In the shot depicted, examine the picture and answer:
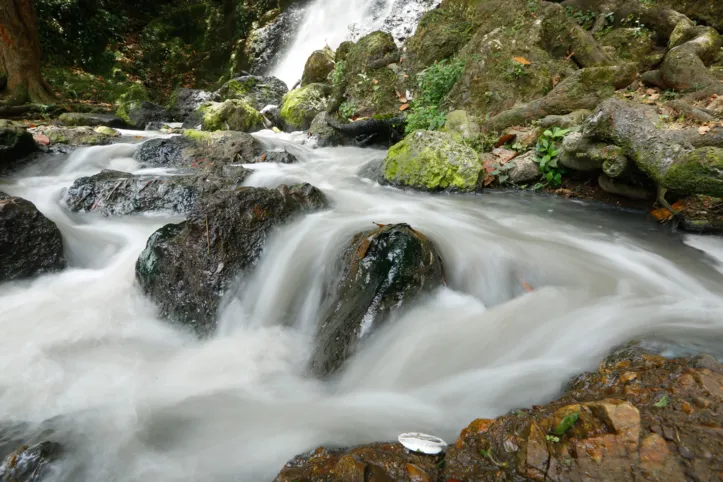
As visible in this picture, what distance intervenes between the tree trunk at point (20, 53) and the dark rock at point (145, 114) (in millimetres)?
2164

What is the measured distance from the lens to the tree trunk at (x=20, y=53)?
987 centimetres

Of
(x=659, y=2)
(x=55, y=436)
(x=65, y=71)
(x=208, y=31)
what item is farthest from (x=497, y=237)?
(x=208, y=31)

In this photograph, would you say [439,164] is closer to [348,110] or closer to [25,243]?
[348,110]

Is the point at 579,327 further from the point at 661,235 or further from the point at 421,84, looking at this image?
the point at 421,84

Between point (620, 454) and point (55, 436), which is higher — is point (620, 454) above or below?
above

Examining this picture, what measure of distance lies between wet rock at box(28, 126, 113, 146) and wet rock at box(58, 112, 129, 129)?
1.79 meters

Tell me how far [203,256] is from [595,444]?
3.09m

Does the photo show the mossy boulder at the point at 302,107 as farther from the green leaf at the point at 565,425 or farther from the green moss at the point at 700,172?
the green leaf at the point at 565,425

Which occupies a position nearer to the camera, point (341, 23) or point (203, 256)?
point (203, 256)

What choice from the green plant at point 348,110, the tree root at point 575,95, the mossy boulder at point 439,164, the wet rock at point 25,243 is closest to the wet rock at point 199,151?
the green plant at point 348,110

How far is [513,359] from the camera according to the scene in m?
2.49

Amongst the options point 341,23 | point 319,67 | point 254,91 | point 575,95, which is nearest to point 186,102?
point 254,91

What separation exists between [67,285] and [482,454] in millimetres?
4329

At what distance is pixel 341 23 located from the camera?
15680mm
